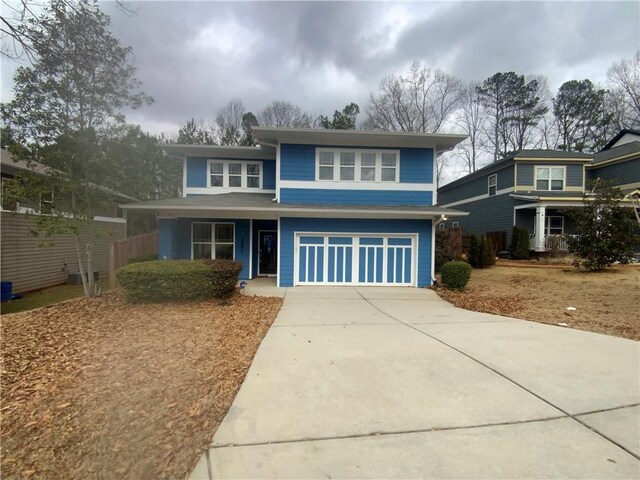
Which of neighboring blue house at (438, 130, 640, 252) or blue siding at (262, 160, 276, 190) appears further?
neighboring blue house at (438, 130, 640, 252)

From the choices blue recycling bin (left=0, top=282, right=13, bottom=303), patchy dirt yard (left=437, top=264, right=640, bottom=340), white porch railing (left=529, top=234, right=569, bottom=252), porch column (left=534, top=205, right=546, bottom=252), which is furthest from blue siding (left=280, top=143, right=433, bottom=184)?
white porch railing (left=529, top=234, right=569, bottom=252)

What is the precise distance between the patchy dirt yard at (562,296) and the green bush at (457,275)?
0.29 m

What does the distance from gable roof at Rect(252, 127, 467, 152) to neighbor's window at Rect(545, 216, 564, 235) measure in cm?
1151

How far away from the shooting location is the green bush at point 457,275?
1019 centimetres

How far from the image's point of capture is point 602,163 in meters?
20.0

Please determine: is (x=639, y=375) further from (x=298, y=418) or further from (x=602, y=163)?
(x=602, y=163)

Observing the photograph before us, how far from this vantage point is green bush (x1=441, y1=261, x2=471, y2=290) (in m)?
10.2

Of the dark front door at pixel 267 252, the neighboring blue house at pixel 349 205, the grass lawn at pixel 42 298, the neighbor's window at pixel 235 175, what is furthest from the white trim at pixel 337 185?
the grass lawn at pixel 42 298

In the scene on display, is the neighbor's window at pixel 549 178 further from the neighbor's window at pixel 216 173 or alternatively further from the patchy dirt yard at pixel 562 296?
the neighbor's window at pixel 216 173

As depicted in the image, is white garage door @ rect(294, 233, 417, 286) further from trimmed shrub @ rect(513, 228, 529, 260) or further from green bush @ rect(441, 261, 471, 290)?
trimmed shrub @ rect(513, 228, 529, 260)

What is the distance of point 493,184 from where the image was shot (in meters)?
21.3

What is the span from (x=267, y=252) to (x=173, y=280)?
641 centimetres

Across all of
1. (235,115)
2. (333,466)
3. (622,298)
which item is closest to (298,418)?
(333,466)

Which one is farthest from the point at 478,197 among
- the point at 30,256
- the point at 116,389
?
the point at 30,256
